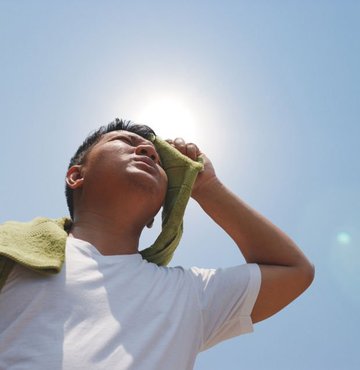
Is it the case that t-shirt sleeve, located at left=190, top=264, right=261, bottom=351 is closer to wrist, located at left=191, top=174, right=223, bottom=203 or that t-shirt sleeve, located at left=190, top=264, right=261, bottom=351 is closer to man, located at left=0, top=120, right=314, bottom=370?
man, located at left=0, top=120, right=314, bottom=370

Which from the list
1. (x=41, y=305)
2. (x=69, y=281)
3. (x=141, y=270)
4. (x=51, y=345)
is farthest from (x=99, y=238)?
(x=51, y=345)

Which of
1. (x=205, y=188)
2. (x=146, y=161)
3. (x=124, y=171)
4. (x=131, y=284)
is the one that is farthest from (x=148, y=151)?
(x=131, y=284)

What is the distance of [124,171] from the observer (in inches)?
99.1

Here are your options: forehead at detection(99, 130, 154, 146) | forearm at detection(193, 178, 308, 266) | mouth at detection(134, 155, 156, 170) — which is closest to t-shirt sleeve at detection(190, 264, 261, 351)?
Answer: forearm at detection(193, 178, 308, 266)

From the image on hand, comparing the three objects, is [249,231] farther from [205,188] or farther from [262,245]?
[205,188]

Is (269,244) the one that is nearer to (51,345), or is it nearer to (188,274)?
(188,274)

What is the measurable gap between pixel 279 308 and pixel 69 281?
104 centimetres

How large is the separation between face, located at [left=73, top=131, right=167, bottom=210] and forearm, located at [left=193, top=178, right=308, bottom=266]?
294mm

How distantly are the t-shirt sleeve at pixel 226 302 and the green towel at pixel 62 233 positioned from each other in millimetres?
423

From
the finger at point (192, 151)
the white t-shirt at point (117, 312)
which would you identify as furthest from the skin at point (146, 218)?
the finger at point (192, 151)

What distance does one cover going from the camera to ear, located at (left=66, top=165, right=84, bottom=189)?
2.70m

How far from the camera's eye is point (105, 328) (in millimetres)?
1853

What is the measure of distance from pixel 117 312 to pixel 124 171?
813 mm

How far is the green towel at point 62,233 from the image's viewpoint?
1.97m
